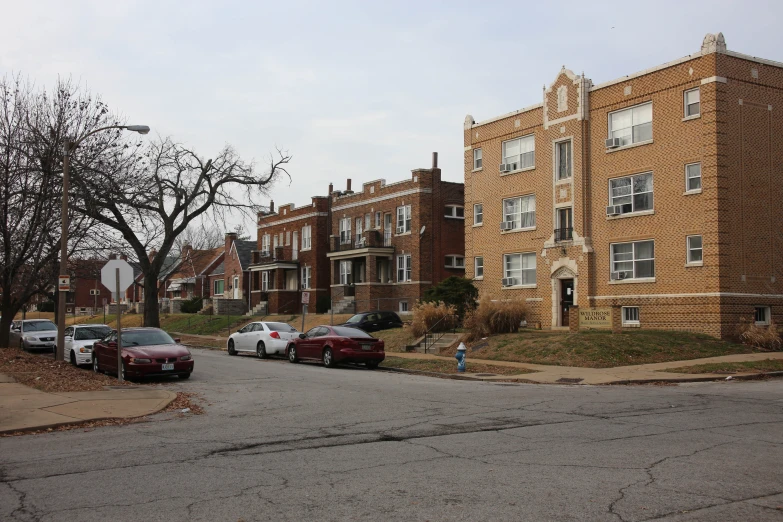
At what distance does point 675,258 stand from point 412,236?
20.6m

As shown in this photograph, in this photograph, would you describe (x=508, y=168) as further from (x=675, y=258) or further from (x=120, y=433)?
(x=120, y=433)

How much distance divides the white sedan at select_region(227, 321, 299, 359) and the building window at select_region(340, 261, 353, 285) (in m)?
20.5

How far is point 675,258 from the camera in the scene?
2892cm

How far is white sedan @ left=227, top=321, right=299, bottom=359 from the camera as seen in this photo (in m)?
29.0

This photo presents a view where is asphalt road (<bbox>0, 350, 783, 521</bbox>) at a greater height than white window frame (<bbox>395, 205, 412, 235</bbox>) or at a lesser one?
lesser

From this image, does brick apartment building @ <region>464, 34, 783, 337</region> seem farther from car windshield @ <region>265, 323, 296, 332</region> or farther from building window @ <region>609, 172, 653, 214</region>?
car windshield @ <region>265, 323, 296, 332</region>

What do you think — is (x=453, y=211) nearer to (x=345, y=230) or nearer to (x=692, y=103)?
(x=345, y=230)

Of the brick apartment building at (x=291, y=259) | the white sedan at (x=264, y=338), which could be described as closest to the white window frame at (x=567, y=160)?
the white sedan at (x=264, y=338)

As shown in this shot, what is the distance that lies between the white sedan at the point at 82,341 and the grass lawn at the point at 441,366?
30.9 feet

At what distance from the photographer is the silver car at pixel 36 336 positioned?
31.7 meters

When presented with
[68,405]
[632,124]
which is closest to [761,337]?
[632,124]

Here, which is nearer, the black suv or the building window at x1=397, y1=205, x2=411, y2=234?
the black suv

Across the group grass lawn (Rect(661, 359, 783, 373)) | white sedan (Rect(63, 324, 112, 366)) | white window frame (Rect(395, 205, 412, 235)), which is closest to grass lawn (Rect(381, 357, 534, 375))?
grass lawn (Rect(661, 359, 783, 373))

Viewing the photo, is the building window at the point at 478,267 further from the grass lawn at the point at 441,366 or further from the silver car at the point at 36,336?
the silver car at the point at 36,336
